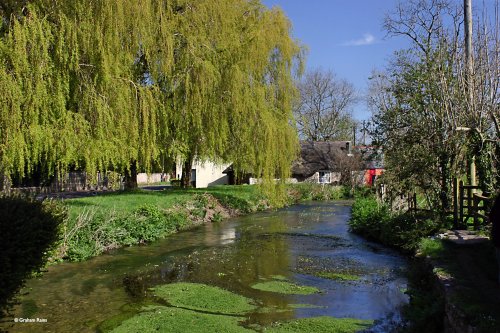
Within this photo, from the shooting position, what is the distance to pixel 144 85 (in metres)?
20.4

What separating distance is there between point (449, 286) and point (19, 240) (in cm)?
647

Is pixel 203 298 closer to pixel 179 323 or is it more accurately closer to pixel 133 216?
pixel 179 323

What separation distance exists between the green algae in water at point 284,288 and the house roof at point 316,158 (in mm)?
38990

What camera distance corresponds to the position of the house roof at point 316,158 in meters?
51.6

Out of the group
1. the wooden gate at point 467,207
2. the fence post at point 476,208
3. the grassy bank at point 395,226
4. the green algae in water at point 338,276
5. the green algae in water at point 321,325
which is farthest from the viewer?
the grassy bank at point 395,226

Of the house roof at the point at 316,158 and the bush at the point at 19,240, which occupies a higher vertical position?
the house roof at the point at 316,158

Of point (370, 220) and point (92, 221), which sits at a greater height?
point (92, 221)

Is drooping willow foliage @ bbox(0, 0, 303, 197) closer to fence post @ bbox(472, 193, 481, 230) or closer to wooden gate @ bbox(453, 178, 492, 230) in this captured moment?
wooden gate @ bbox(453, 178, 492, 230)

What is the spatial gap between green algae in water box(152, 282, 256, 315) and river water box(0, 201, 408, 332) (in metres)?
0.35

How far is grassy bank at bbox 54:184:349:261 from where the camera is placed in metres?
14.6

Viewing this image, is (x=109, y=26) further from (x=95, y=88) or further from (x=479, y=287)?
(x=479, y=287)

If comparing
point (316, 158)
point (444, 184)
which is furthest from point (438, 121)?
point (316, 158)

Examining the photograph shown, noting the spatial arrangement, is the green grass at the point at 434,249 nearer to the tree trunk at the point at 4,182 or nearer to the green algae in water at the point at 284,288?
the green algae in water at the point at 284,288

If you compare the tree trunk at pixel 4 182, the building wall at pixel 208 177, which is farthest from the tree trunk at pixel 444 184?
the building wall at pixel 208 177
